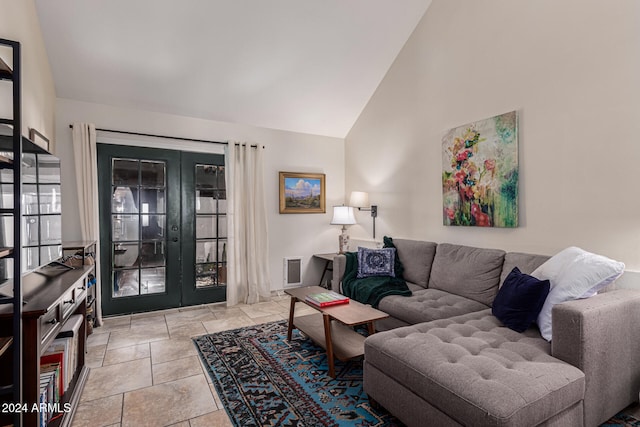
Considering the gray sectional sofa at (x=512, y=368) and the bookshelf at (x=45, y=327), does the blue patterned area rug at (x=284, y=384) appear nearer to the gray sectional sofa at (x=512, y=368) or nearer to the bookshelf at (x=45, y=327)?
the gray sectional sofa at (x=512, y=368)

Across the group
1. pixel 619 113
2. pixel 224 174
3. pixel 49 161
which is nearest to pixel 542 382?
pixel 619 113

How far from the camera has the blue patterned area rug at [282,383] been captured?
196 cm

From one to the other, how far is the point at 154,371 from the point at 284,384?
40.7 inches

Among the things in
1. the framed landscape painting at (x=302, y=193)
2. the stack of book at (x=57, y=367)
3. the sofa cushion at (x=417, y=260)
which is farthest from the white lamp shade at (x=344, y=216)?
the stack of book at (x=57, y=367)

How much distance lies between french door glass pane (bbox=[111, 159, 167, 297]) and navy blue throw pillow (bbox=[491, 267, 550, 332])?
11.8 feet

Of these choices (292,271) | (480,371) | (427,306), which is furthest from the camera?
(292,271)

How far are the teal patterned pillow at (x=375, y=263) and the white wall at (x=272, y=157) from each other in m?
1.43

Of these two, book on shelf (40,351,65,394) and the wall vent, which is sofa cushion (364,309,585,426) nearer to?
book on shelf (40,351,65,394)

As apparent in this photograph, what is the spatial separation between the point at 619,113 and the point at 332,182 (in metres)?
3.40

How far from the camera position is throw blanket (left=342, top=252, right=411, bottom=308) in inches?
124

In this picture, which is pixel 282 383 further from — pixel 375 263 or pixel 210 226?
pixel 210 226

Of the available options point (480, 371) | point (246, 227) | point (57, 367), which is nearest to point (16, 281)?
point (57, 367)

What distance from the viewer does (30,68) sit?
2.53m

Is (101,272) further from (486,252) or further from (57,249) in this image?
(486,252)
